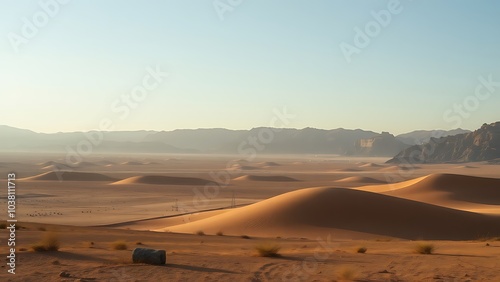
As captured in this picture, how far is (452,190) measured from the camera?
48.6 m

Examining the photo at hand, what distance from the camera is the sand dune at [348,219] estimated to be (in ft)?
82.1

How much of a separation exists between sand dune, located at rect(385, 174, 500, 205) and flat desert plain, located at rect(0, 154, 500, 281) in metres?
0.11

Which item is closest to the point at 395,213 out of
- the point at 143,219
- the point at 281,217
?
the point at 281,217

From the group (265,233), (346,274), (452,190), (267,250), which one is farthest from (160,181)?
(346,274)

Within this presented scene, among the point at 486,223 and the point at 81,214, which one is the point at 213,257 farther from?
the point at 81,214

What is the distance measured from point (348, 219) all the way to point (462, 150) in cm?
15207

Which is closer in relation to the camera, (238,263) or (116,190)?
(238,263)

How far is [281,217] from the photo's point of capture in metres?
26.6

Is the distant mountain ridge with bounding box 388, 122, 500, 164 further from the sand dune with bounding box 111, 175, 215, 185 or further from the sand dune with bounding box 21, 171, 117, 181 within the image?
the sand dune with bounding box 21, 171, 117, 181

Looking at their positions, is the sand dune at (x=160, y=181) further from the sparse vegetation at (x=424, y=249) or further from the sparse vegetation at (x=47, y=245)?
the sparse vegetation at (x=424, y=249)

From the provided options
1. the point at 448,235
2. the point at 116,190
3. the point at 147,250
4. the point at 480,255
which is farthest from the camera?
the point at 116,190

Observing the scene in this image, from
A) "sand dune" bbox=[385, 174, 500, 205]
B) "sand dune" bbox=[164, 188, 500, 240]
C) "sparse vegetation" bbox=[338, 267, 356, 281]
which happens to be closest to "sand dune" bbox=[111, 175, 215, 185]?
"sand dune" bbox=[385, 174, 500, 205]

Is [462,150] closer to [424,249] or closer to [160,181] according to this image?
[160,181]

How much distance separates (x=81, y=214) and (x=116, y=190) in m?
22.2
